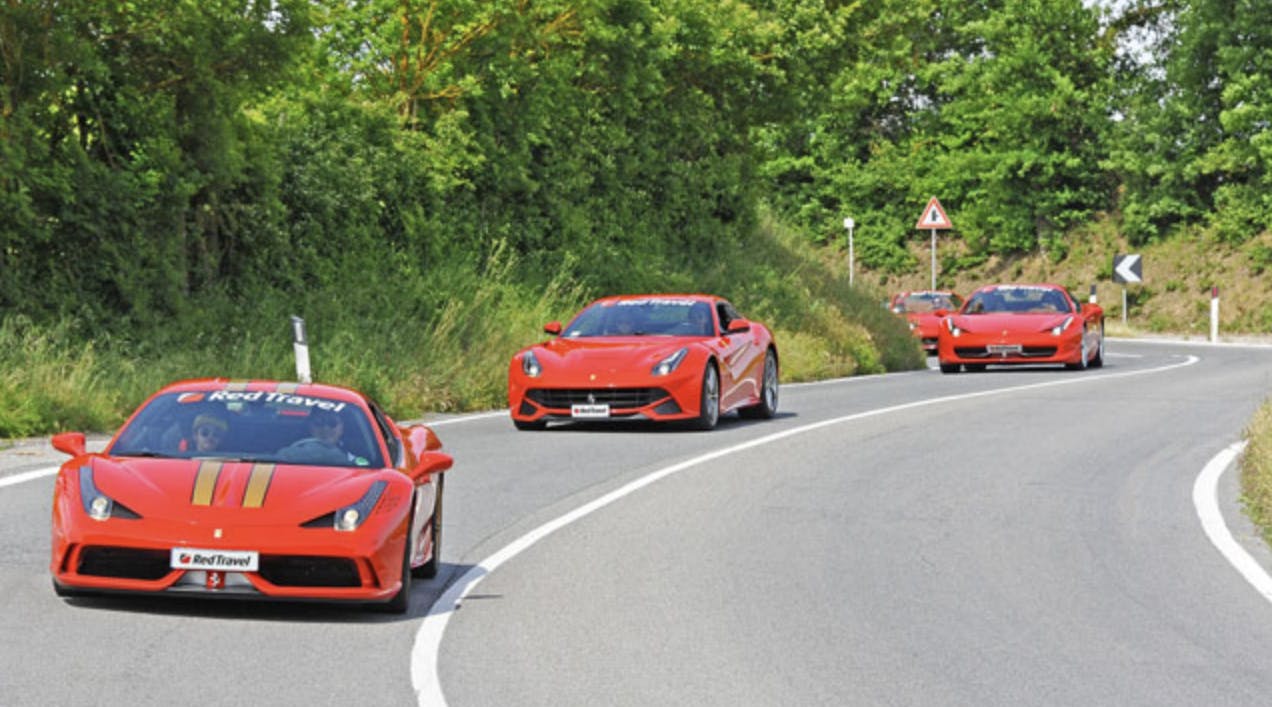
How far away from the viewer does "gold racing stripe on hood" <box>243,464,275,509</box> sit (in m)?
9.27

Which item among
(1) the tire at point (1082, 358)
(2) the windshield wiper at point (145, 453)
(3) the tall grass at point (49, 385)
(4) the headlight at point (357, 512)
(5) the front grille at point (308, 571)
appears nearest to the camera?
(5) the front grille at point (308, 571)

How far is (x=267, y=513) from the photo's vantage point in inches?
364

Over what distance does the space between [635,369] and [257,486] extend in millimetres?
10709

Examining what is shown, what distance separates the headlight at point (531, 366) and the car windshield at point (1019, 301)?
14.9m

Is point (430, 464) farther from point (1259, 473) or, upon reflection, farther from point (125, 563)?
point (1259, 473)

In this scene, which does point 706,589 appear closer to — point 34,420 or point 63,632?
point 63,632

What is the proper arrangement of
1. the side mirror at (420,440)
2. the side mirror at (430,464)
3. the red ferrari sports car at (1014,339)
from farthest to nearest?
the red ferrari sports car at (1014,339)
the side mirror at (420,440)
the side mirror at (430,464)

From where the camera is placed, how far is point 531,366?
20.2 meters

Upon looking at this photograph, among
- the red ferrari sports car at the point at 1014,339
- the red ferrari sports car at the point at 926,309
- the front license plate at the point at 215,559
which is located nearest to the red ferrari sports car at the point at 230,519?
→ the front license plate at the point at 215,559

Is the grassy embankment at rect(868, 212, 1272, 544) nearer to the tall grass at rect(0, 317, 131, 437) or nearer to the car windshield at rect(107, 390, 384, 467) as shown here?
the tall grass at rect(0, 317, 131, 437)

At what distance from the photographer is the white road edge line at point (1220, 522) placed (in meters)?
11.1

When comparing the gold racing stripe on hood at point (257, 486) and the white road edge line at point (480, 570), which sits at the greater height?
the gold racing stripe on hood at point (257, 486)

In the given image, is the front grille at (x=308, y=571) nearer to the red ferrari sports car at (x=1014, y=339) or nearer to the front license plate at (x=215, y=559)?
the front license plate at (x=215, y=559)

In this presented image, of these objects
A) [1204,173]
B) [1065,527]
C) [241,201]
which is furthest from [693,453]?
[1204,173]
